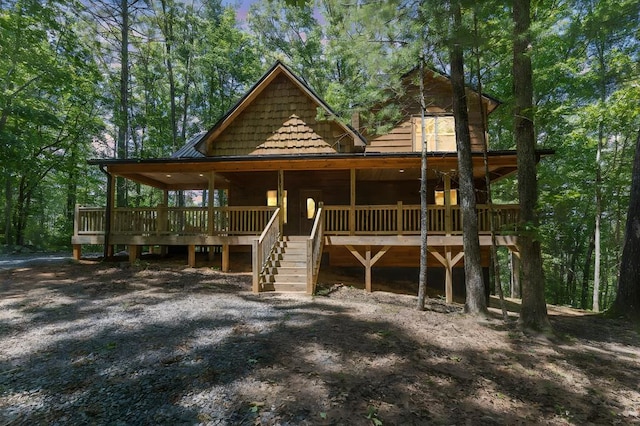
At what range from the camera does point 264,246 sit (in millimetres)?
9258

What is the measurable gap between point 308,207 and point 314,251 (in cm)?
478

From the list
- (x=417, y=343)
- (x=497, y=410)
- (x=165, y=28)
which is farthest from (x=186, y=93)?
(x=497, y=410)

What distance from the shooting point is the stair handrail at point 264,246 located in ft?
27.8

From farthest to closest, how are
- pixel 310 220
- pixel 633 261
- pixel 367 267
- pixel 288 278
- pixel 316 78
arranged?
pixel 316 78
pixel 310 220
pixel 367 267
pixel 288 278
pixel 633 261

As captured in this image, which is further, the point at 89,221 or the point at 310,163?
the point at 89,221

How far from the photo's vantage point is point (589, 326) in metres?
7.51

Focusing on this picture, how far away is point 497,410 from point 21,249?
21.5 m

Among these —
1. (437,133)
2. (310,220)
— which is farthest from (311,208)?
(437,133)

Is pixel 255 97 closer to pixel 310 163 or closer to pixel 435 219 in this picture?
pixel 310 163

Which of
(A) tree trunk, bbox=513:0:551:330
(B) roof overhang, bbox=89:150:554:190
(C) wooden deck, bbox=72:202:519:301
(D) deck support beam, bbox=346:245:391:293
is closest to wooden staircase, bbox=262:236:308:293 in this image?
(C) wooden deck, bbox=72:202:519:301

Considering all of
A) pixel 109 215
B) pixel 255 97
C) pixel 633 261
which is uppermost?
pixel 255 97

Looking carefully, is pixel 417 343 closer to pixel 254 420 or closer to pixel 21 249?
pixel 254 420

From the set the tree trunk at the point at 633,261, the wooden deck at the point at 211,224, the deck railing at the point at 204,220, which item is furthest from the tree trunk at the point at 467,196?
the tree trunk at the point at 633,261

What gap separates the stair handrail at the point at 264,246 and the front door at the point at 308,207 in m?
2.54
